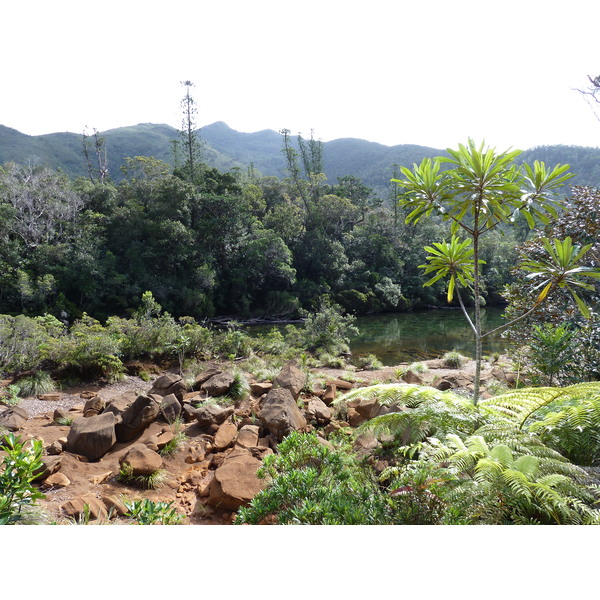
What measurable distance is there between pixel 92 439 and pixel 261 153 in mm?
97883

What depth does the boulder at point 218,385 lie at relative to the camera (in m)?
4.80

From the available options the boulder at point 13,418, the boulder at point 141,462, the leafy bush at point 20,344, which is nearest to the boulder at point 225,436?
the boulder at point 141,462

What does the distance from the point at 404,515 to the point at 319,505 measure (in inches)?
15.1

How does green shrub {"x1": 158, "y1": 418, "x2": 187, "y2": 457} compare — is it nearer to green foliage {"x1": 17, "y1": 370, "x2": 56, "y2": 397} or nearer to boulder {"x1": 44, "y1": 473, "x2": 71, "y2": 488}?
boulder {"x1": 44, "y1": 473, "x2": 71, "y2": 488}

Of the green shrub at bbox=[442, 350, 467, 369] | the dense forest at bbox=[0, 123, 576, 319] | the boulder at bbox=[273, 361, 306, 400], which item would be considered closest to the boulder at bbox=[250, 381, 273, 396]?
the boulder at bbox=[273, 361, 306, 400]

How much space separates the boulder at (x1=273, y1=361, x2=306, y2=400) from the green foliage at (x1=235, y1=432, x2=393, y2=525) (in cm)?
218

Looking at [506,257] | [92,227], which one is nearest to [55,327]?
[92,227]

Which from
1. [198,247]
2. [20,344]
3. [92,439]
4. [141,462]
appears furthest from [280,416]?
[198,247]

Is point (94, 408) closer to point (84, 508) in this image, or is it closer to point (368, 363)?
point (84, 508)

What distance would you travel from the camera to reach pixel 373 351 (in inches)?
452

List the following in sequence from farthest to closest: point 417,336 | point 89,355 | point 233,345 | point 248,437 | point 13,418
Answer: point 417,336, point 233,345, point 89,355, point 13,418, point 248,437

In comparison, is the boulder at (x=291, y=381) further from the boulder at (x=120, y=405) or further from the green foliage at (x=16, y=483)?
the green foliage at (x=16, y=483)

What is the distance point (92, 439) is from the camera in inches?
127
